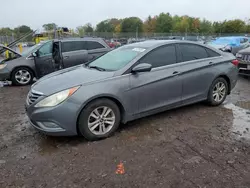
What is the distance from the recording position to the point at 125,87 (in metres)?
3.79

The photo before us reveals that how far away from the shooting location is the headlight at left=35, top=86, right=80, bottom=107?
3.40m

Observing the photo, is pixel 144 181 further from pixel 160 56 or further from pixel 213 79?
pixel 213 79

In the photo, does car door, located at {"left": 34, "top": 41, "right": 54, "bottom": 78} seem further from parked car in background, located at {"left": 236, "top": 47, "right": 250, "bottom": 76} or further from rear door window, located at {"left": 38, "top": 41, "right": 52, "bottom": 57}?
parked car in background, located at {"left": 236, "top": 47, "right": 250, "bottom": 76}

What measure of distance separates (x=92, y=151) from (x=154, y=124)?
142 cm

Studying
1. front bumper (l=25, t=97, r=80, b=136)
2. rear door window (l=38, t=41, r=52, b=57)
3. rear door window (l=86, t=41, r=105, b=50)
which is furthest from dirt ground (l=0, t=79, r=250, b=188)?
rear door window (l=86, t=41, r=105, b=50)

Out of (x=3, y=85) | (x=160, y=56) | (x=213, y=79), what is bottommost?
(x=3, y=85)

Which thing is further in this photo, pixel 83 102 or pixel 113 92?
pixel 113 92

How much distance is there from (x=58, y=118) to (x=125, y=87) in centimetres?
115

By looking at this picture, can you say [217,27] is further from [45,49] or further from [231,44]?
[45,49]

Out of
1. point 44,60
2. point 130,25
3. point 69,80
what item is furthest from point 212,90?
point 130,25

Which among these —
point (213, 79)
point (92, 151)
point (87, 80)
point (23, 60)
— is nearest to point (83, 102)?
point (87, 80)

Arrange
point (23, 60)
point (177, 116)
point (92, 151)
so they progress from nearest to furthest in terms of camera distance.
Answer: point (92, 151) → point (177, 116) → point (23, 60)

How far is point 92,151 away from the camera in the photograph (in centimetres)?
339

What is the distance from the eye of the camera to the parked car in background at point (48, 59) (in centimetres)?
785
